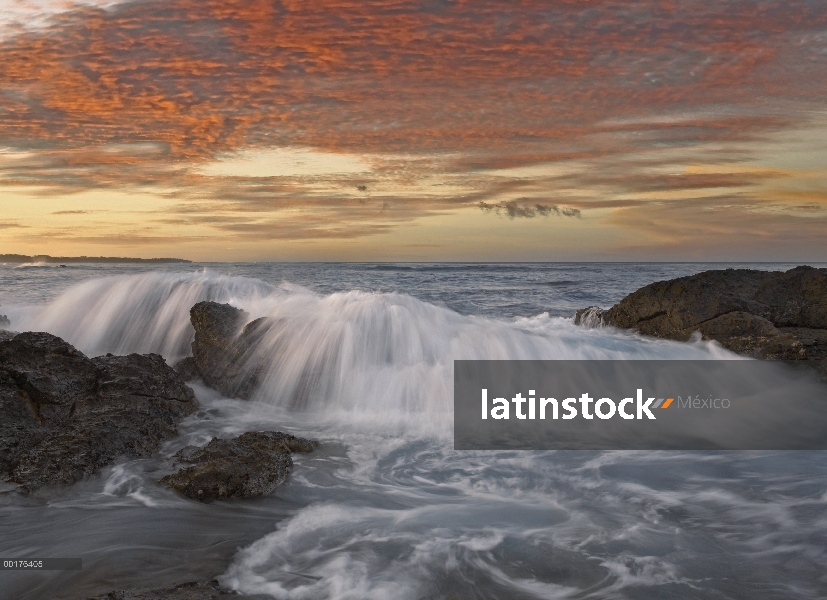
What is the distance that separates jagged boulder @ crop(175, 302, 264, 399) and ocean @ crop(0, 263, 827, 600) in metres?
0.24

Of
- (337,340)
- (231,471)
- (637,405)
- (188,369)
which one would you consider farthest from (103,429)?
(637,405)

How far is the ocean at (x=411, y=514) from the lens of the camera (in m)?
4.31

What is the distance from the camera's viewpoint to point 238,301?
40.1ft

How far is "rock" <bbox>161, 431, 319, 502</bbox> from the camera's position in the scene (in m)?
5.38

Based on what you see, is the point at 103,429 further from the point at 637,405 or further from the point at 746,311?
the point at 746,311

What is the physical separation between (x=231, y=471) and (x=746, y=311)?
9.15 metres

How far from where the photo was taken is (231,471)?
5.50 meters

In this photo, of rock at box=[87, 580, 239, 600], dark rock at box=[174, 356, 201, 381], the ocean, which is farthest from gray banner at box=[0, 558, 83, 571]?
dark rock at box=[174, 356, 201, 381]

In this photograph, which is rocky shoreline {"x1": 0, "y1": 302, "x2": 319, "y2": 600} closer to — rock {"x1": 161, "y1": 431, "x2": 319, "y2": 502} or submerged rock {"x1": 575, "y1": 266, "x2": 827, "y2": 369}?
rock {"x1": 161, "y1": 431, "x2": 319, "y2": 502}

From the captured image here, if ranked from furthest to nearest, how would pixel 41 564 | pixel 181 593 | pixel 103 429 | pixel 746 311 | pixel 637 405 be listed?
pixel 746 311
pixel 637 405
pixel 103 429
pixel 41 564
pixel 181 593

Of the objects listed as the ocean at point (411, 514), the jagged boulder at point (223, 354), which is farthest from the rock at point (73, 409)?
the jagged boulder at point (223, 354)

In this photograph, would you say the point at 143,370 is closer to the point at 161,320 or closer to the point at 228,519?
the point at 228,519

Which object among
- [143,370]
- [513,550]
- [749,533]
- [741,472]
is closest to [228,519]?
[513,550]

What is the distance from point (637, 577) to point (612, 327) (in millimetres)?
8457
